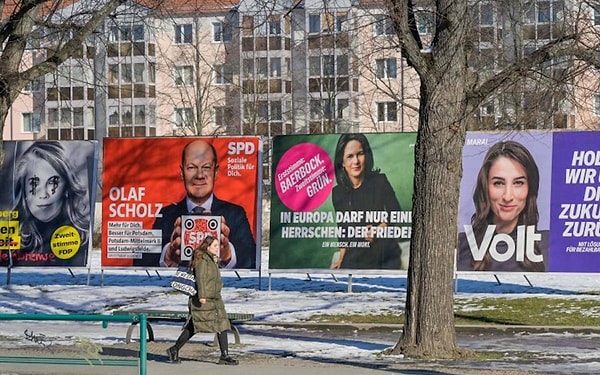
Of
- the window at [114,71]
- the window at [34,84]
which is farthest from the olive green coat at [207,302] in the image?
the window at [114,71]

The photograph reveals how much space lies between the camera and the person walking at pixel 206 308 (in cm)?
1564

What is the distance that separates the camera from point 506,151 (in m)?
→ 24.9

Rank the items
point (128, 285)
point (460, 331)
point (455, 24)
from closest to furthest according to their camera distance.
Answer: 1. point (455, 24)
2. point (460, 331)
3. point (128, 285)

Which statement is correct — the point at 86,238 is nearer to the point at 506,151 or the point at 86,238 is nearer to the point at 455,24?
the point at 506,151

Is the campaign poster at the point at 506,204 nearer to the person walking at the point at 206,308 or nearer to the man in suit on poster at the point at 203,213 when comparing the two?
the man in suit on poster at the point at 203,213

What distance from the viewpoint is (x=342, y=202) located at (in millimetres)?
25781

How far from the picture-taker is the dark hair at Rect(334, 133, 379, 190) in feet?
84.1

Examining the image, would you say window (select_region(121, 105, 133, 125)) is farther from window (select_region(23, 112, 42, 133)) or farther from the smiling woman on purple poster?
the smiling woman on purple poster

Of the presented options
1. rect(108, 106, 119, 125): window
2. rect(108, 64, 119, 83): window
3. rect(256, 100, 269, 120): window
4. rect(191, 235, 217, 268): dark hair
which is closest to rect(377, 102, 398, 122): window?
rect(256, 100, 269, 120): window

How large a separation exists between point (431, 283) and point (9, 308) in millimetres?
11210

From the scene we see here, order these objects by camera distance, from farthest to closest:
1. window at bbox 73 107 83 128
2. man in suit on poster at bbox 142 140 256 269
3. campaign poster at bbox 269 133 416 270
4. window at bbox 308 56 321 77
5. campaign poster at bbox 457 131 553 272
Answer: window at bbox 73 107 83 128 < window at bbox 308 56 321 77 < man in suit on poster at bbox 142 140 256 269 < campaign poster at bbox 269 133 416 270 < campaign poster at bbox 457 131 553 272

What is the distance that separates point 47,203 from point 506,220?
35.3 feet

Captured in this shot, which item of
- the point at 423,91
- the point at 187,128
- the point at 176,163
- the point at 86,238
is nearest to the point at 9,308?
the point at 86,238

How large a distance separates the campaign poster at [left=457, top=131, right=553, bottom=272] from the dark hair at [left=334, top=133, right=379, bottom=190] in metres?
2.14
